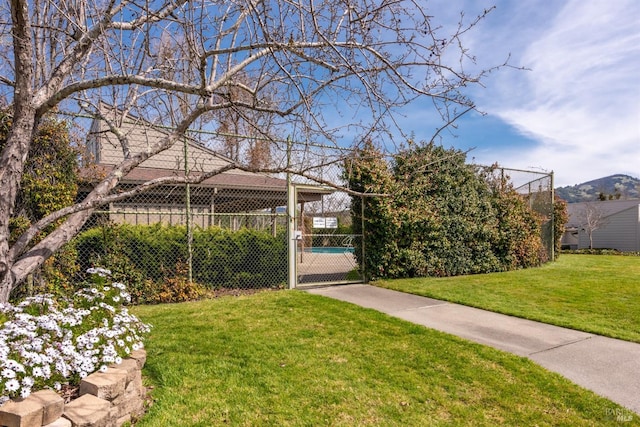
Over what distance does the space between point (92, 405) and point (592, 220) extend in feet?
95.9

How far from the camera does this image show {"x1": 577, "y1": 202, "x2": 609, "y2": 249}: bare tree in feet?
77.9

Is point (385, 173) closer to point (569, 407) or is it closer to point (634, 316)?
point (634, 316)

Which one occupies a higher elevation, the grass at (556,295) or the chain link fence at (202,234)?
the chain link fence at (202,234)

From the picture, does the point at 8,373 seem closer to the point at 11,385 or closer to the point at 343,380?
the point at 11,385

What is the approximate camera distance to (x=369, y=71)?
10.5 feet

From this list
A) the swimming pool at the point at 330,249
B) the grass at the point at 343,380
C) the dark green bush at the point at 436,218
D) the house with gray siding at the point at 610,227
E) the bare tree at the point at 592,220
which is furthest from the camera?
the bare tree at the point at 592,220

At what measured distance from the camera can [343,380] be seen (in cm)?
322

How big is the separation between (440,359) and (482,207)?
272 inches

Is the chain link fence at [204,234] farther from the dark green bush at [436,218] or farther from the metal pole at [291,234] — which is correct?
the dark green bush at [436,218]

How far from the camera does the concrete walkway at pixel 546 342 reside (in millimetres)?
3258

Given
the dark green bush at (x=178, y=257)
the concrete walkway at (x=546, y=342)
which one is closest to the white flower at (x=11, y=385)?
the dark green bush at (x=178, y=257)

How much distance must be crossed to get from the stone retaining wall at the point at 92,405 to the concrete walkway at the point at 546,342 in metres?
3.60

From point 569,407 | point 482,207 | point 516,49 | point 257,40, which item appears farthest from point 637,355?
point 482,207

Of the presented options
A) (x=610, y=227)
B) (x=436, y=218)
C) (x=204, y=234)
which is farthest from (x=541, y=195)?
(x=610, y=227)
